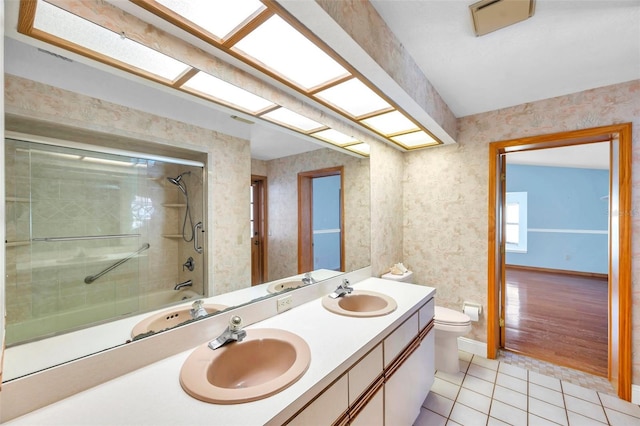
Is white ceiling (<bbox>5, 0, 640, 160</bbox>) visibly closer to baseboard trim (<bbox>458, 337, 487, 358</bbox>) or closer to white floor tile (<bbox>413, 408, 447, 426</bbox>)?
white floor tile (<bbox>413, 408, 447, 426</bbox>)

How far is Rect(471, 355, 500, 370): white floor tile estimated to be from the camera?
7.89 ft

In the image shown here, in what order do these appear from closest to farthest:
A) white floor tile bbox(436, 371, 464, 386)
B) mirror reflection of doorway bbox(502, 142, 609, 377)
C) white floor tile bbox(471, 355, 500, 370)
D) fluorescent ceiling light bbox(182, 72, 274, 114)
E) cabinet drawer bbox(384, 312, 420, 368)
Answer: fluorescent ceiling light bbox(182, 72, 274, 114)
cabinet drawer bbox(384, 312, 420, 368)
white floor tile bbox(436, 371, 464, 386)
white floor tile bbox(471, 355, 500, 370)
mirror reflection of doorway bbox(502, 142, 609, 377)

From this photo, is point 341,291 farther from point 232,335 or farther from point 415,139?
point 415,139

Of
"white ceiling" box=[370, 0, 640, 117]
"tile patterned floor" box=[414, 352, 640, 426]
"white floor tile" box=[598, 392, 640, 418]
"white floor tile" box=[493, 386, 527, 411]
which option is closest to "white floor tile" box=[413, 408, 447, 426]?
"tile patterned floor" box=[414, 352, 640, 426]

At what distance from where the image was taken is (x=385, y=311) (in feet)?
4.96

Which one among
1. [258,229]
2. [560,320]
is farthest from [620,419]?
[258,229]

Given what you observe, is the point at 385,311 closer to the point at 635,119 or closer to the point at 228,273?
the point at 228,273

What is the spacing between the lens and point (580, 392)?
2035mm

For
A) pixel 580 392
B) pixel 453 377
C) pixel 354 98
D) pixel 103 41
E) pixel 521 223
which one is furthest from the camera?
pixel 521 223

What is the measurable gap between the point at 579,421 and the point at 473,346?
89cm

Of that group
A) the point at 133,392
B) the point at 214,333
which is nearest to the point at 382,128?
the point at 214,333

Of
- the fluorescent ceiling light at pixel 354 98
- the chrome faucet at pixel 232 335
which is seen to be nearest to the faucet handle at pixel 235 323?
the chrome faucet at pixel 232 335

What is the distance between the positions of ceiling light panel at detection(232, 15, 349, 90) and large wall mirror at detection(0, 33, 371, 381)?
0.35 metres

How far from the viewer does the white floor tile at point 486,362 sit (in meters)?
2.41
